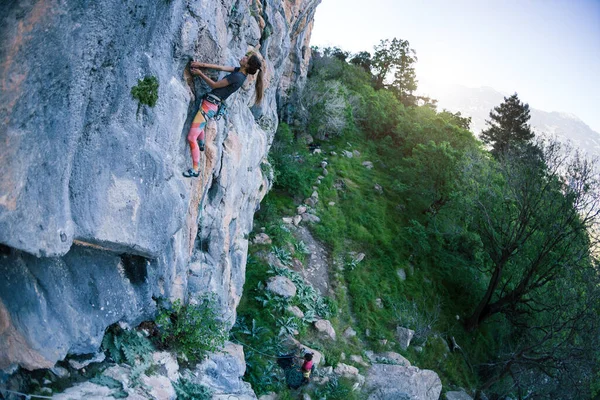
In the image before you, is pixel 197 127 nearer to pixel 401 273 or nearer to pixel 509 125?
pixel 401 273

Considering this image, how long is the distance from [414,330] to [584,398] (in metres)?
8.40

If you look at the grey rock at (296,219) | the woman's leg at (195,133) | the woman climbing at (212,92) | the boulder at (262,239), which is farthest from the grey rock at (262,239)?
the woman's leg at (195,133)

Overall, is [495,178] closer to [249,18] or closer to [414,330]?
[414,330]

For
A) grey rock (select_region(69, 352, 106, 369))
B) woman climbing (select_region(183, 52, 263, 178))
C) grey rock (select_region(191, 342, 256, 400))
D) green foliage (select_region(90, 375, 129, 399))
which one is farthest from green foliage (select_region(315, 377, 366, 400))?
woman climbing (select_region(183, 52, 263, 178))

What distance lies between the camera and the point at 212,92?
8797mm

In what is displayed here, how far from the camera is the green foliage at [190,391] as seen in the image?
8.04m

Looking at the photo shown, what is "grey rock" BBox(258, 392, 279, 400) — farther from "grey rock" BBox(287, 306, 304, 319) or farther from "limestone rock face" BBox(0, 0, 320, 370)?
Result: "limestone rock face" BBox(0, 0, 320, 370)

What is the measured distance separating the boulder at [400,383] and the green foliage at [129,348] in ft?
34.8

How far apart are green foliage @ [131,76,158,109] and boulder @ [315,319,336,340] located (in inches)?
523

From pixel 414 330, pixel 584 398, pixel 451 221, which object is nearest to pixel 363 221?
pixel 451 221

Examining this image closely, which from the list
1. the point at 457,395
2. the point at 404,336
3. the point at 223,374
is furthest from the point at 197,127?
the point at 457,395

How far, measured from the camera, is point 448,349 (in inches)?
869

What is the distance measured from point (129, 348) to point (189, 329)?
1.70 metres

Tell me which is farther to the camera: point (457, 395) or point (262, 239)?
point (262, 239)
